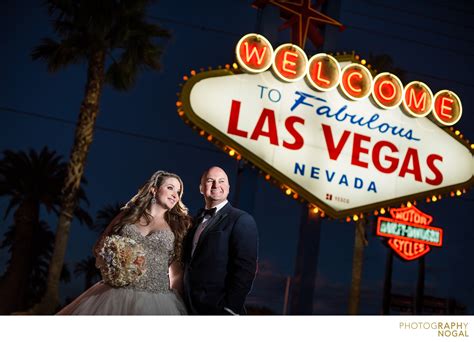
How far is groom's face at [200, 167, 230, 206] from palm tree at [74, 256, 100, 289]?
28.2 meters

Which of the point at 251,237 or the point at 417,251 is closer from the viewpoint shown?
the point at 251,237

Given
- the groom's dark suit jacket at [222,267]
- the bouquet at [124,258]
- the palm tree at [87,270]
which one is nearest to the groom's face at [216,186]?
the groom's dark suit jacket at [222,267]

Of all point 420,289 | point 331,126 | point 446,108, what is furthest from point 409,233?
point 331,126

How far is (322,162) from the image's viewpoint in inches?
407

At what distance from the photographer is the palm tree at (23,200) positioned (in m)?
20.6

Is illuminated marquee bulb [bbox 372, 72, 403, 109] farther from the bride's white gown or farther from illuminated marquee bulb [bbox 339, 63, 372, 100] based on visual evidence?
the bride's white gown

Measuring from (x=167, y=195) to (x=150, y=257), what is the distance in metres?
0.56

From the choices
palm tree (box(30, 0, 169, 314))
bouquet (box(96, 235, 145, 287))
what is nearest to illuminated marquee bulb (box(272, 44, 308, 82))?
palm tree (box(30, 0, 169, 314))

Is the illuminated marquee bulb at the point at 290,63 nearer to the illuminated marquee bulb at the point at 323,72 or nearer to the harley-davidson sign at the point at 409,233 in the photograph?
the illuminated marquee bulb at the point at 323,72

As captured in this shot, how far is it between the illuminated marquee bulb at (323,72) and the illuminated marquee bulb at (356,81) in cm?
21
